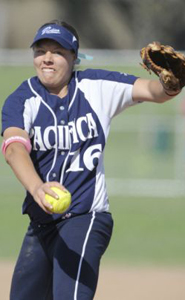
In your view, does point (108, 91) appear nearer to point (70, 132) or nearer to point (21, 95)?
point (70, 132)

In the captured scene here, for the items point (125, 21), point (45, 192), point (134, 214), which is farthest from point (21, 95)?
point (125, 21)

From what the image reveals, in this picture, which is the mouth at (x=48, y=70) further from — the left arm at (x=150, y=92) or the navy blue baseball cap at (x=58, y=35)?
the left arm at (x=150, y=92)

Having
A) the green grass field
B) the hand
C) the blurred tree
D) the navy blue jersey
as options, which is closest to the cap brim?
the navy blue jersey

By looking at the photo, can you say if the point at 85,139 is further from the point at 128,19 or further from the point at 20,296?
the point at 128,19

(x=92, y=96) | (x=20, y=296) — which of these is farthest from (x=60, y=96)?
(x=20, y=296)

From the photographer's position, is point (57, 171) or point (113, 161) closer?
point (57, 171)

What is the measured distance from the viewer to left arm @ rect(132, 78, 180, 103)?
4.57 m

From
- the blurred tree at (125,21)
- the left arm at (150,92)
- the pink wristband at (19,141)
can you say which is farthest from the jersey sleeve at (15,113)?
the blurred tree at (125,21)

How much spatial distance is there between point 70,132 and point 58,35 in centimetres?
54

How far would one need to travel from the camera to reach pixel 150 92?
463 centimetres

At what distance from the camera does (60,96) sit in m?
4.67

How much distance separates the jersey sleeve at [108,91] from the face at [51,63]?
157 mm

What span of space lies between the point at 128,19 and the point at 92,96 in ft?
85.6

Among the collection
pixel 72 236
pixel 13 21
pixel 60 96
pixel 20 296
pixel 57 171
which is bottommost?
pixel 20 296
